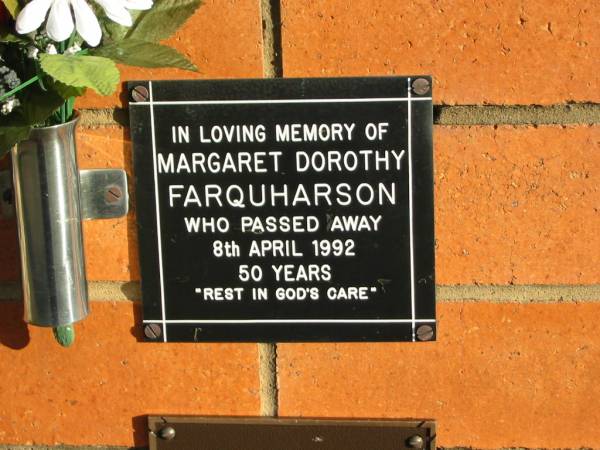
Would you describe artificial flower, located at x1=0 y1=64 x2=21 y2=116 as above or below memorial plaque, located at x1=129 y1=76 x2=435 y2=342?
above

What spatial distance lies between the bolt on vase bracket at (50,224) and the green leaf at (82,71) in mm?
112

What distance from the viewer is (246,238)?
3.50 feet

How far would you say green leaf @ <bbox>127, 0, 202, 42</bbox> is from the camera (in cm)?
96

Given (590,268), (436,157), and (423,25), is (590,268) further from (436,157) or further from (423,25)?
(423,25)

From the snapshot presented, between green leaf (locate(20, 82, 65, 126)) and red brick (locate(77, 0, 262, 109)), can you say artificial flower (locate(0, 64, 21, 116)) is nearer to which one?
green leaf (locate(20, 82, 65, 126))

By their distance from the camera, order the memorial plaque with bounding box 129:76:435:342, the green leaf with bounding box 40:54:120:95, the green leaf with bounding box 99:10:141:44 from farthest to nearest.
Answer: the memorial plaque with bounding box 129:76:435:342, the green leaf with bounding box 99:10:141:44, the green leaf with bounding box 40:54:120:95

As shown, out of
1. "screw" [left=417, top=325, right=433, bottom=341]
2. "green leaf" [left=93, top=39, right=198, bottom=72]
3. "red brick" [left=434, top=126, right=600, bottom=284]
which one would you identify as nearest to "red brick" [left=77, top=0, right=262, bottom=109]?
"green leaf" [left=93, top=39, right=198, bottom=72]

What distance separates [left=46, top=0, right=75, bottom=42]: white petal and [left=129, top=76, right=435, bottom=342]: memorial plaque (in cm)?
19

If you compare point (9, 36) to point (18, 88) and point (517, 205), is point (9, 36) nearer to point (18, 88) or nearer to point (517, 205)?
point (18, 88)

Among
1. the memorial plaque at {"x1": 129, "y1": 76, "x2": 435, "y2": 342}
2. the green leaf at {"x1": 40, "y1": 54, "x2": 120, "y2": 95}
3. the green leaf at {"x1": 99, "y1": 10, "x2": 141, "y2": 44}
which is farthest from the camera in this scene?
the memorial plaque at {"x1": 129, "y1": 76, "x2": 435, "y2": 342}

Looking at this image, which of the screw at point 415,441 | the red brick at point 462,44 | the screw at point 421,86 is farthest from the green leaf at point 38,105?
the screw at point 415,441

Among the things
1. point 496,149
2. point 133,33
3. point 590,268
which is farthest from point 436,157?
point 133,33

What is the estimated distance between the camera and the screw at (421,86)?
102 cm

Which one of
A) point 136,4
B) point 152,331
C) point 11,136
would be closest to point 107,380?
point 152,331
